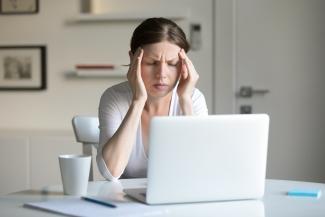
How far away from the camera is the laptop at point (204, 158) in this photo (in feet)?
4.26

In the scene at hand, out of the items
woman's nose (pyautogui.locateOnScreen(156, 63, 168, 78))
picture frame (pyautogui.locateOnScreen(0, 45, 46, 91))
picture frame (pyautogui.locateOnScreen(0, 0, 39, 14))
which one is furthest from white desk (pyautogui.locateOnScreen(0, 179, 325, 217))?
picture frame (pyautogui.locateOnScreen(0, 0, 39, 14))

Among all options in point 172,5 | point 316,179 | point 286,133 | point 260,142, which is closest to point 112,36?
point 172,5

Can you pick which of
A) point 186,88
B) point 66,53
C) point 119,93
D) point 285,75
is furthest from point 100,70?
point 186,88

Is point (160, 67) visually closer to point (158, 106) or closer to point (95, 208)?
point (158, 106)

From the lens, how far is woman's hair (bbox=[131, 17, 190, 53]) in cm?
191

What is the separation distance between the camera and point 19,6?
366 cm

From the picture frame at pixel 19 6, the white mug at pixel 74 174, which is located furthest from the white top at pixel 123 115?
the picture frame at pixel 19 6

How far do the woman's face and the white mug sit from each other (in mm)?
453

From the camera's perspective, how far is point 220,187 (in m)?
1.37

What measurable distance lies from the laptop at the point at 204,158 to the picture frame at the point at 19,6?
8.30 ft

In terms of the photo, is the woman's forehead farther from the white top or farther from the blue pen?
the blue pen

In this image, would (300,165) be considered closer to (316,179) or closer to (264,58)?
(316,179)

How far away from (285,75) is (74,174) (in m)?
2.24

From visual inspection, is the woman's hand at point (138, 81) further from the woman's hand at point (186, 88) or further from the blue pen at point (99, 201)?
the blue pen at point (99, 201)
